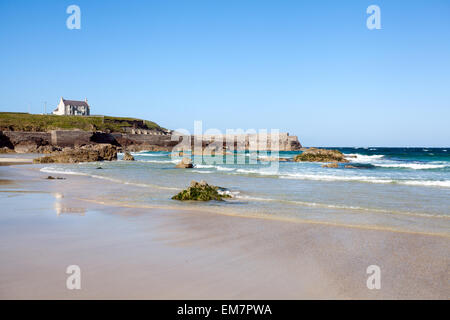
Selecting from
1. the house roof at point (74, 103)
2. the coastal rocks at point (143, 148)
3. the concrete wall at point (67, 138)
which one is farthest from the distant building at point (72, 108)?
the concrete wall at point (67, 138)

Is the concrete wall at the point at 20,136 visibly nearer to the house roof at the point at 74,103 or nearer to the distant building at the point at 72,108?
the distant building at the point at 72,108

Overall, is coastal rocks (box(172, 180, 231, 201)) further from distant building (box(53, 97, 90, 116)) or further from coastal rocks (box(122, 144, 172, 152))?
distant building (box(53, 97, 90, 116))

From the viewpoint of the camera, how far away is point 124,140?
257 feet

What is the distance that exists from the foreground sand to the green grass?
227 feet

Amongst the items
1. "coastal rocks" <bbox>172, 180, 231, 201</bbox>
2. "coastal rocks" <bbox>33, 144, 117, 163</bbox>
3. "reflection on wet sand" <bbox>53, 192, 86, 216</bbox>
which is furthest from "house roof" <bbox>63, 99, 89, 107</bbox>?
"coastal rocks" <bbox>172, 180, 231, 201</bbox>

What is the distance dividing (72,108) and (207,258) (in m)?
111

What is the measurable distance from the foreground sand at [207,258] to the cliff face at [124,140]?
49594mm

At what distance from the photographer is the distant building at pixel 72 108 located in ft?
338

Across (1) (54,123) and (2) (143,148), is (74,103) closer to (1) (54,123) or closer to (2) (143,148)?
(1) (54,123)

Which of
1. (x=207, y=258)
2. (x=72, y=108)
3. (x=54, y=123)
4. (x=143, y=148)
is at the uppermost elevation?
(x=72, y=108)

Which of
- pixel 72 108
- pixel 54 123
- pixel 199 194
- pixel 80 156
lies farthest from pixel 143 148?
pixel 199 194

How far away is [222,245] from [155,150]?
250 feet

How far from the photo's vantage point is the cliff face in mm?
59344
